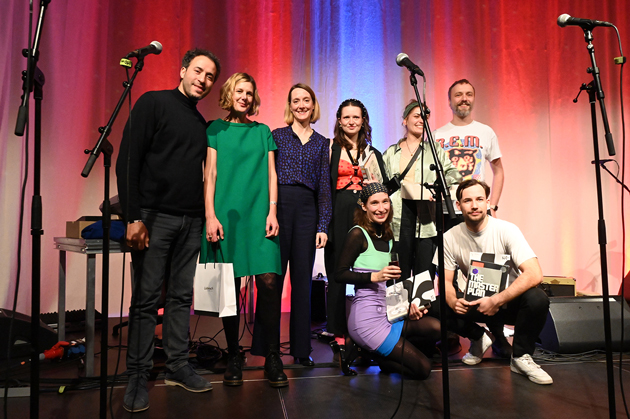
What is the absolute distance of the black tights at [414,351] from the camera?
7.73 ft

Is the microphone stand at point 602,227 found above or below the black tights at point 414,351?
above

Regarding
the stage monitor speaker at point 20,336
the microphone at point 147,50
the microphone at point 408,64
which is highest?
the microphone at point 147,50

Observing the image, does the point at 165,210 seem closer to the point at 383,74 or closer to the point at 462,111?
the point at 462,111

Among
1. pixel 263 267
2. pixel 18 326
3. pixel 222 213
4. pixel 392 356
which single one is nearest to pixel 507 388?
pixel 392 356

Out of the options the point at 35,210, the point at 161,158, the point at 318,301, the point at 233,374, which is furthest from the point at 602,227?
the point at 318,301

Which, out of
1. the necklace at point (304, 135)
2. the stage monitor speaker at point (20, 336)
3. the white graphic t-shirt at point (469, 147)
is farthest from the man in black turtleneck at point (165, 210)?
the white graphic t-shirt at point (469, 147)

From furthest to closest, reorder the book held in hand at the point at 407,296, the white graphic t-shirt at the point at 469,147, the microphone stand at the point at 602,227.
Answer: the white graphic t-shirt at the point at 469,147, the book held in hand at the point at 407,296, the microphone stand at the point at 602,227

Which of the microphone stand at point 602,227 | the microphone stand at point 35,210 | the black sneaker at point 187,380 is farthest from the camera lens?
the black sneaker at point 187,380

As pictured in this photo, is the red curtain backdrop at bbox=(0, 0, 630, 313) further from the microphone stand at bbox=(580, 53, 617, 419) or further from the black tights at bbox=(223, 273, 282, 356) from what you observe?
the microphone stand at bbox=(580, 53, 617, 419)

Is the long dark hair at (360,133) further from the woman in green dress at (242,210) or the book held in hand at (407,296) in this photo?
the book held in hand at (407,296)

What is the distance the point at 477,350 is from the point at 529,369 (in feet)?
1.13

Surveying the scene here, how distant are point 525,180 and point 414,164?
93.3 inches

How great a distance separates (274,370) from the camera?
2.26 metres

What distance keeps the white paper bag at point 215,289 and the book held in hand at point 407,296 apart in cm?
88
